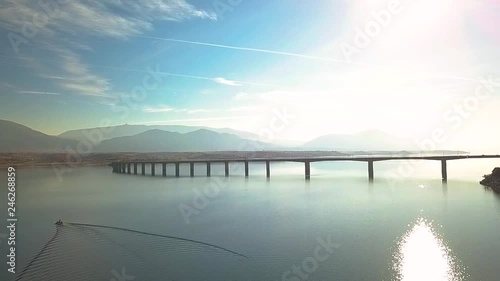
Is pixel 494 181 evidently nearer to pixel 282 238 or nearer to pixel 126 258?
pixel 282 238

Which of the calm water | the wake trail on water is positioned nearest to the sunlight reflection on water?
the calm water

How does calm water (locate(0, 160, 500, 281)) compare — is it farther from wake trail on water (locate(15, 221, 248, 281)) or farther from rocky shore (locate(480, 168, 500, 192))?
rocky shore (locate(480, 168, 500, 192))

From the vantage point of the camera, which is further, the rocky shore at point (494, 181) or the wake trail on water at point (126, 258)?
→ the rocky shore at point (494, 181)

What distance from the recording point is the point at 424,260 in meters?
20.2

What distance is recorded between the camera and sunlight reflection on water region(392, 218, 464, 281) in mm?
18016

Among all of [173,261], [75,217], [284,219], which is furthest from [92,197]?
[173,261]

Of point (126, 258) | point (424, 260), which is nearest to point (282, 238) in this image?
point (424, 260)

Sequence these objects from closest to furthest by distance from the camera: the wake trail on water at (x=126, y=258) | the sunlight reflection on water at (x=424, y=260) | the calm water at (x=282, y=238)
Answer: the sunlight reflection on water at (x=424, y=260)
the wake trail on water at (x=126, y=258)
the calm water at (x=282, y=238)

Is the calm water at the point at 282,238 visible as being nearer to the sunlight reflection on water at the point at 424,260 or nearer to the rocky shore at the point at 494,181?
the sunlight reflection on water at the point at 424,260

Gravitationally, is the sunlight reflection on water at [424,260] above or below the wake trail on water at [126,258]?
below

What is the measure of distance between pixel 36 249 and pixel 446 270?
2530 centimetres

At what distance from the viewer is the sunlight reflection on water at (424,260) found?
18016 mm

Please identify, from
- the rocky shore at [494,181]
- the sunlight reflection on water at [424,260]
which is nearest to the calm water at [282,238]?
the sunlight reflection on water at [424,260]

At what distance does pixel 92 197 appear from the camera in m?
50.8
